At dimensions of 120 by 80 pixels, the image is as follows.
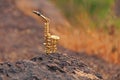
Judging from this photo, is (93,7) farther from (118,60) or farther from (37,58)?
(37,58)

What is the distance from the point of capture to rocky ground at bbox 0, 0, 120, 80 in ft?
10.4

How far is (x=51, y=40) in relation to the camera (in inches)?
146

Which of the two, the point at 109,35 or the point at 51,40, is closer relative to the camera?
the point at 51,40

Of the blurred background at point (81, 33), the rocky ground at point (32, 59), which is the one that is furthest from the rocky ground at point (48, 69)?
the blurred background at point (81, 33)

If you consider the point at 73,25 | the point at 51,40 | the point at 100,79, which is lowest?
the point at 100,79

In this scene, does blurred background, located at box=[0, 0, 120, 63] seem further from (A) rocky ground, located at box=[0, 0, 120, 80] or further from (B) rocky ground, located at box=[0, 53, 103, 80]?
(B) rocky ground, located at box=[0, 53, 103, 80]

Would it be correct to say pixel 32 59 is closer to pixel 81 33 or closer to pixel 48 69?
pixel 48 69

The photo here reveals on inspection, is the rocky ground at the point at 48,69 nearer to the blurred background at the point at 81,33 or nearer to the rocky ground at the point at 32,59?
the rocky ground at the point at 32,59

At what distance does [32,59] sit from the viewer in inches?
136

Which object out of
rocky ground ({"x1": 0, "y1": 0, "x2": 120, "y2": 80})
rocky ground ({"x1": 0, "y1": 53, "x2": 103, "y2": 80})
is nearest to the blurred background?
rocky ground ({"x1": 0, "y1": 0, "x2": 120, "y2": 80})

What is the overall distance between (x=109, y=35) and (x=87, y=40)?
0.37 meters

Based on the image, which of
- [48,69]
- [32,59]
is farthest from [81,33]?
[48,69]

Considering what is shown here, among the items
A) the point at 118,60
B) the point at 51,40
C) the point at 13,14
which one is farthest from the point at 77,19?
the point at 51,40

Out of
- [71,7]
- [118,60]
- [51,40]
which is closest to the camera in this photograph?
[51,40]
